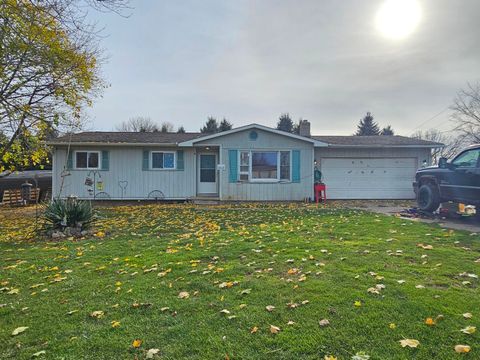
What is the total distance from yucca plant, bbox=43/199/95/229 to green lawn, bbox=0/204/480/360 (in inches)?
43.2

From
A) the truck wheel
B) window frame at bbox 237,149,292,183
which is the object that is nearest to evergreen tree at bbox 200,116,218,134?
window frame at bbox 237,149,292,183

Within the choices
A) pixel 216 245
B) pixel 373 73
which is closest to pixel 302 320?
pixel 216 245

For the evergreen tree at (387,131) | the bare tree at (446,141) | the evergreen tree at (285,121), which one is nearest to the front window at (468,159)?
the bare tree at (446,141)

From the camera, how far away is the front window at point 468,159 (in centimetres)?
881

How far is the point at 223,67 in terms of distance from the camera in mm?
13688

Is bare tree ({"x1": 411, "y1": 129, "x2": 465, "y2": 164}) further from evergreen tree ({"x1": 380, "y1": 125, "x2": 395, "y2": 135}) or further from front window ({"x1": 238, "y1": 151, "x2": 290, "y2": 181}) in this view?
front window ({"x1": 238, "y1": 151, "x2": 290, "y2": 181})

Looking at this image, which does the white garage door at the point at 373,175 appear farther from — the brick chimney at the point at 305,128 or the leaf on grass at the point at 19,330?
the leaf on grass at the point at 19,330

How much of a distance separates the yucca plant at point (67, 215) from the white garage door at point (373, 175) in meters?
11.9

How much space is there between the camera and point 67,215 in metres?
8.17

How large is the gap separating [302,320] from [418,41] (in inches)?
480

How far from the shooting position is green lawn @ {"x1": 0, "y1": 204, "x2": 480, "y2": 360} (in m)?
2.71

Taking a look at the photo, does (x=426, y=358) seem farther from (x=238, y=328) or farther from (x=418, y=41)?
(x=418, y=41)

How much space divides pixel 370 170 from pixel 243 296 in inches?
587

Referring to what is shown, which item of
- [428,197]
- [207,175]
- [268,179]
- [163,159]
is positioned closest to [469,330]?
[428,197]
